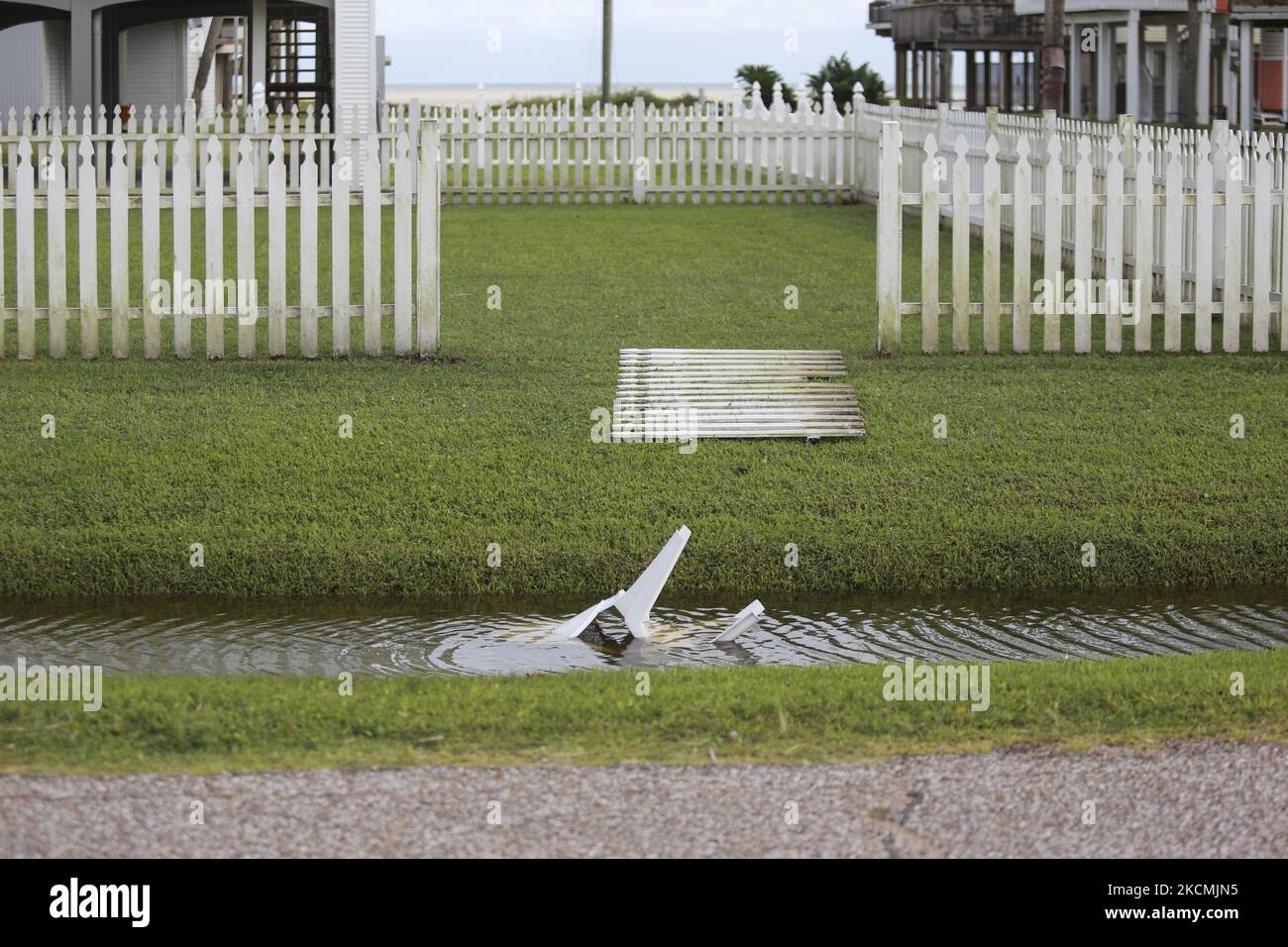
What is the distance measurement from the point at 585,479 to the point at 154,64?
28.6 meters

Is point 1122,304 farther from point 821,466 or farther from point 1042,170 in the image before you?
point 1042,170

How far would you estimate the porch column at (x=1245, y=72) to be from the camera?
46.1 metres

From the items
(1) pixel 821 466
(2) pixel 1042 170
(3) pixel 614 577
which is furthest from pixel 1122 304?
(2) pixel 1042 170

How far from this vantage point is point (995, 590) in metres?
7.93

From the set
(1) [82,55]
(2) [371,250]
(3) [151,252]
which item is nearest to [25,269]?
(3) [151,252]

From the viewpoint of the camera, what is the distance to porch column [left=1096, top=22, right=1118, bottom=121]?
59969 millimetres

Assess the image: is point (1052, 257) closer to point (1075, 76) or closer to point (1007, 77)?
point (1075, 76)

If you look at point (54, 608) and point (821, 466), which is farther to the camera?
point (821, 466)

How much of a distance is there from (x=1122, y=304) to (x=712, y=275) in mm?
5120

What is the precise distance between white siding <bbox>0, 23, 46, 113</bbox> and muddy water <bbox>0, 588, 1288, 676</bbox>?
2577 cm

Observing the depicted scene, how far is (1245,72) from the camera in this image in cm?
4703

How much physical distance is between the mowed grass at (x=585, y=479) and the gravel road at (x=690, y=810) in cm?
127
